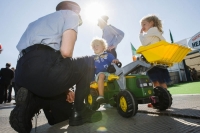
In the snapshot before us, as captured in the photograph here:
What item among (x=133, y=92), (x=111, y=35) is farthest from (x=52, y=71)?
(x=111, y=35)

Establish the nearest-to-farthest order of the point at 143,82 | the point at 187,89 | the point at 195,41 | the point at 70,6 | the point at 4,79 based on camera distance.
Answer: the point at 70,6 → the point at 143,82 → the point at 187,89 → the point at 4,79 → the point at 195,41

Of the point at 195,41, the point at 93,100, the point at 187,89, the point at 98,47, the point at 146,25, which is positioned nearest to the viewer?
the point at 93,100

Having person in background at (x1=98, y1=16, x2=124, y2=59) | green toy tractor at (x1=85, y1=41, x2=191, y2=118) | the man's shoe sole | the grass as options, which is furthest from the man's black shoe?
the grass

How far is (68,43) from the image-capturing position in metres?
1.46

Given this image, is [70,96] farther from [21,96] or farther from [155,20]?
[155,20]

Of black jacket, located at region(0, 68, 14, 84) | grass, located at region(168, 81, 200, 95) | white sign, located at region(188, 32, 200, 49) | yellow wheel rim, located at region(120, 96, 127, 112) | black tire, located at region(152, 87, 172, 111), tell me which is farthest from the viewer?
white sign, located at region(188, 32, 200, 49)

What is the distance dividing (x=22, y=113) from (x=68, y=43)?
733 millimetres

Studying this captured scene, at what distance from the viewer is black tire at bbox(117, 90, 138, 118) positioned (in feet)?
6.32

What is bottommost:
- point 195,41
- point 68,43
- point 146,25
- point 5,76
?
point 68,43

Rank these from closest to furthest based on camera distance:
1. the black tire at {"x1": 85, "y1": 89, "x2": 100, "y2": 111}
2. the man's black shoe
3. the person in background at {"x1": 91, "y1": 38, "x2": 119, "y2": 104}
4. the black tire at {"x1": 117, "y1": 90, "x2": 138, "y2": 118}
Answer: the man's black shoe
the black tire at {"x1": 117, "y1": 90, "x2": 138, "y2": 118}
the person in background at {"x1": 91, "y1": 38, "x2": 119, "y2": 104}
the black tire at {"x1": 85, "y1": 89, "x2": 100, "y2": 111}

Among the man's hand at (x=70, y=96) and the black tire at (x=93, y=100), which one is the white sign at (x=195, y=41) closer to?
the black tire at (x=93, y=100)

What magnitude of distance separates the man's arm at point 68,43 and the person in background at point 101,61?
1.11 m

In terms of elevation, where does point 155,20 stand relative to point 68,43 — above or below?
above

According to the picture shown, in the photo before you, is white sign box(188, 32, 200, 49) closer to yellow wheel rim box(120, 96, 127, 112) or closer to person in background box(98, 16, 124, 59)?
person in background box(98, 16, 124, 59)
